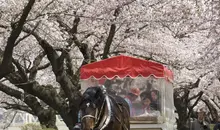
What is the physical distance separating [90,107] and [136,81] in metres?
5.30

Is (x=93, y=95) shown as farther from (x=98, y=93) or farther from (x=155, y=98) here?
(x=155, y=98)

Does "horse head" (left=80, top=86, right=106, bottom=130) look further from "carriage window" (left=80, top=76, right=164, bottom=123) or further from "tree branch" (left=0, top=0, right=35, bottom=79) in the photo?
"carriage window" (left=80, top=76, right=164, bottom=123)

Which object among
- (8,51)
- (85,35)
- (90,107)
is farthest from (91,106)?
(85,35)

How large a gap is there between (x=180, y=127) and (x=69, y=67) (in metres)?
13.5

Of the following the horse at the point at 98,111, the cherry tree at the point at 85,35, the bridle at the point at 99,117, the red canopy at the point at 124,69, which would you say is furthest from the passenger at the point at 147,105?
the bridle at the point at 99,117

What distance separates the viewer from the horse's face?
7988 mm

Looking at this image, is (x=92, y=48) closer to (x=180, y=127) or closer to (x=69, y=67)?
(x=69, y=67)

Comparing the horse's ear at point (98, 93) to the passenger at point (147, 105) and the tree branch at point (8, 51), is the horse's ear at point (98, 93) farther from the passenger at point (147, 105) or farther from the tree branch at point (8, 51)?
the passenger at point (147, 105)

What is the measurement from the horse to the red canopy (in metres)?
3.89

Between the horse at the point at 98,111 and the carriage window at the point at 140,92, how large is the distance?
152 inches

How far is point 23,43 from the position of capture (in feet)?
58.7

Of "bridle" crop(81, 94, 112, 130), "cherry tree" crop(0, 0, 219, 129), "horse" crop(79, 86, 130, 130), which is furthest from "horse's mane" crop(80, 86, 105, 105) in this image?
"cherry tree" crop(0, 0, 219, 129)

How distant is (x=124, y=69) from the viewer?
13.2 m

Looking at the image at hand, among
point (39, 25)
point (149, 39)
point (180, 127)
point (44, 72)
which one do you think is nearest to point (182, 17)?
point (149, 39)
